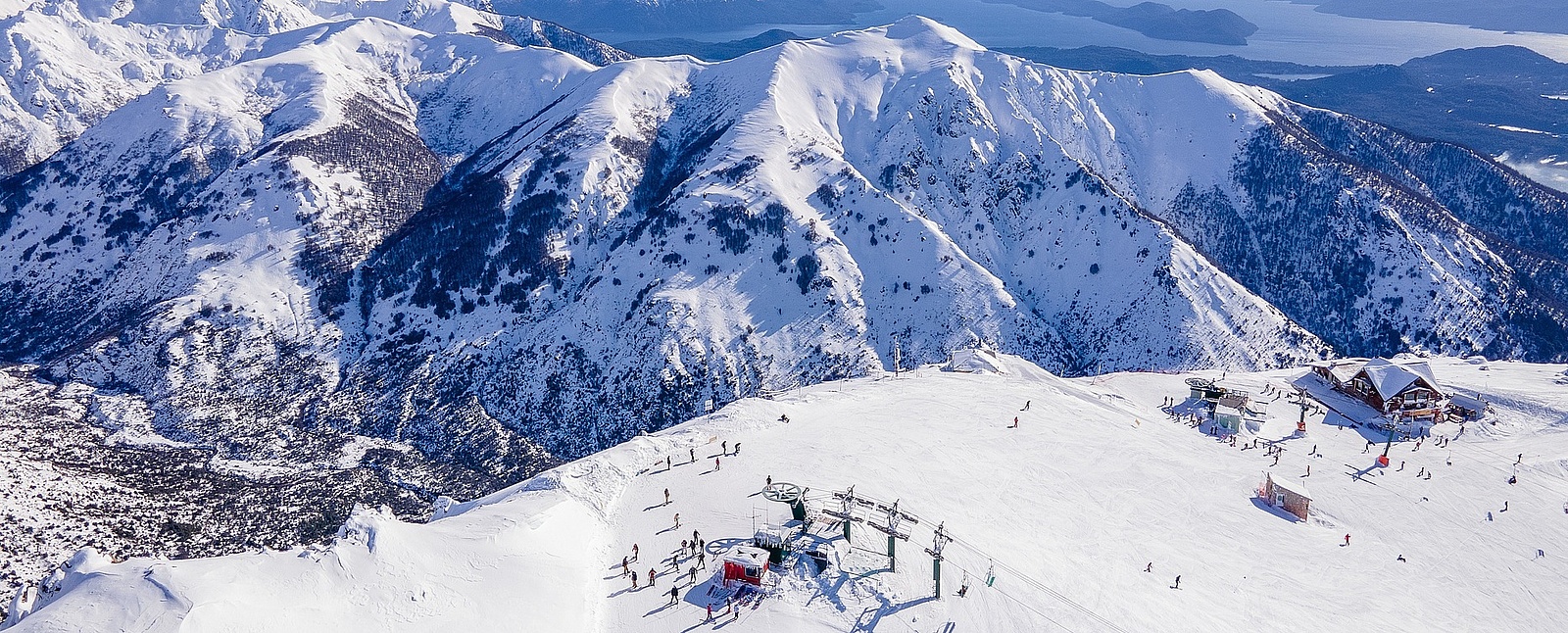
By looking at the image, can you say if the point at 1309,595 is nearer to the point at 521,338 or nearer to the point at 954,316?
the point at 954,316

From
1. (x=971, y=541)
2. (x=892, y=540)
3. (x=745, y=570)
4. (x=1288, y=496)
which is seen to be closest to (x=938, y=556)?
(x=892, y=540)

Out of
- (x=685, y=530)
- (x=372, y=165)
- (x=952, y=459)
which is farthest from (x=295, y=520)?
(x=372, y=165)

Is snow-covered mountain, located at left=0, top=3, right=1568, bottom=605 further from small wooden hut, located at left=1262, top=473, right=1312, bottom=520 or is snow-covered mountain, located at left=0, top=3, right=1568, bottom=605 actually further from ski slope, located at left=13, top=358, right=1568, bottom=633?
small wooden hut, located at left=1262, top=473, right=1312, bottom=520

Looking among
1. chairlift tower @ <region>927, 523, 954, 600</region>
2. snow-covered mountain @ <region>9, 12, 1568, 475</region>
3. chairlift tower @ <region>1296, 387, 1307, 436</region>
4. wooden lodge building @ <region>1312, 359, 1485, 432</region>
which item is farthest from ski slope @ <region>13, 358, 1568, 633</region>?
snow-covered mountain @ <region>9, 12, 1568, 475</region>

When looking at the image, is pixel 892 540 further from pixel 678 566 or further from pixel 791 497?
pixel 678 566

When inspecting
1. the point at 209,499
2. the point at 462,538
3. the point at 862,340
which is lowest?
the point at 209,499

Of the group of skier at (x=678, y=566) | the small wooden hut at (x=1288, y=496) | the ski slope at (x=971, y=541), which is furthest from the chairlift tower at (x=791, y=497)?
the small wooden hut at (x=1288, y=496)
